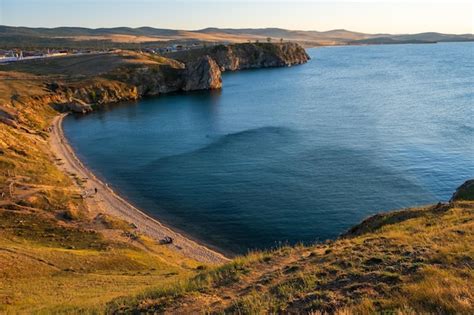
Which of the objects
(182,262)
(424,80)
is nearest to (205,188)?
(182,262)

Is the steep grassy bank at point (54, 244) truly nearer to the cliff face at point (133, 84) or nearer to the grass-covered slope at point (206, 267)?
the grass-covered slope at point (206, 267)

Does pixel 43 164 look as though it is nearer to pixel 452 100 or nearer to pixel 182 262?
pixel 182 262

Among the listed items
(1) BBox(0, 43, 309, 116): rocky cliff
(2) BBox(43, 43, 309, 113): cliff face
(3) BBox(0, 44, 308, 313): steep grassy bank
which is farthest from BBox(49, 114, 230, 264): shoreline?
(2) BBox(43, 43, 309, 113): cliff face

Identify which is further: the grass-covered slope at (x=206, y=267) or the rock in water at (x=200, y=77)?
the rock in water at (x=200, y=77)

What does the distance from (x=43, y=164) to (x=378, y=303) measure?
56.8 meters

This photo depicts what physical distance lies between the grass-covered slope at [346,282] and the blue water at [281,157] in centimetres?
2167

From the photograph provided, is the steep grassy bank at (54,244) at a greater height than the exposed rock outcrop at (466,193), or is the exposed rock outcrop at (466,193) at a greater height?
the exposed rock outcrop at (466,193)

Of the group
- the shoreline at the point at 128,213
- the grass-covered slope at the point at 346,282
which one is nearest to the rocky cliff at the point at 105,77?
the shoreline at the point at 128,213

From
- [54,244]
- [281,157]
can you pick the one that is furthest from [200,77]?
[54,244]

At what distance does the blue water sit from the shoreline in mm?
1827

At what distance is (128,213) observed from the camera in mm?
50250

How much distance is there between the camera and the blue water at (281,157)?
49688mm

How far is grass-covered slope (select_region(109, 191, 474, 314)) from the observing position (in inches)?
557

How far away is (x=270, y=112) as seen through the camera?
109 meters
